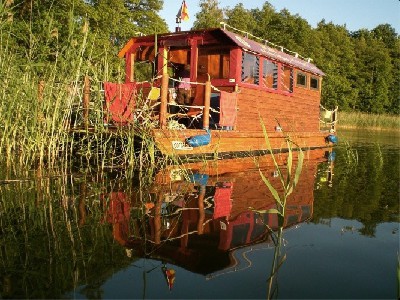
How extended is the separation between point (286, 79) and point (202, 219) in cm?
982

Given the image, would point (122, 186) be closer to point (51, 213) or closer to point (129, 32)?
point (51, 213)

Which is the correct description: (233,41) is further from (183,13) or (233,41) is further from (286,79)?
(286,79)

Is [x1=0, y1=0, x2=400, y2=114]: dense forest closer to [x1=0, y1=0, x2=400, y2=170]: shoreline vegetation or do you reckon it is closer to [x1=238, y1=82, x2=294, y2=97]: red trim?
[x1=0, y1=0, x2=400, y2=170]: shoreline vegetation

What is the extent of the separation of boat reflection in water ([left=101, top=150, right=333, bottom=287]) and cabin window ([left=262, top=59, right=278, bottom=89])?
5617 millimetres

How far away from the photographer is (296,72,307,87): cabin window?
44.2ft

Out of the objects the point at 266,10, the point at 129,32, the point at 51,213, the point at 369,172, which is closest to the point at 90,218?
the point at 51,213

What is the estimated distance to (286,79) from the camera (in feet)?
41.8

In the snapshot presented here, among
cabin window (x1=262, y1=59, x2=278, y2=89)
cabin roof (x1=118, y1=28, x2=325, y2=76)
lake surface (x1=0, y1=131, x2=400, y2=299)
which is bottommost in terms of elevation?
lake surface (x1=0, y1=131, x2=400, y2=299)

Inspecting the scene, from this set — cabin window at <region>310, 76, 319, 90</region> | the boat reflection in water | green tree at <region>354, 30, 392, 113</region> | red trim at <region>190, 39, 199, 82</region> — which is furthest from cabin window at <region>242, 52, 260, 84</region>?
green tree at <region>354, 30, 392, 113</region>

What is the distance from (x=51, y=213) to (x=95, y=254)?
4.25 feet

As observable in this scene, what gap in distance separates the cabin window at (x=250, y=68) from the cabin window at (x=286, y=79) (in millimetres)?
1657

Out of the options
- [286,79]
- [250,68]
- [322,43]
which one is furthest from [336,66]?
[250,68]

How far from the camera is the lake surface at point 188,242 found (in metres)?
2.28

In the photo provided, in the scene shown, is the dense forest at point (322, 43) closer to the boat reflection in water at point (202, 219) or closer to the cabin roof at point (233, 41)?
the cabin roof at point (233, 41)
